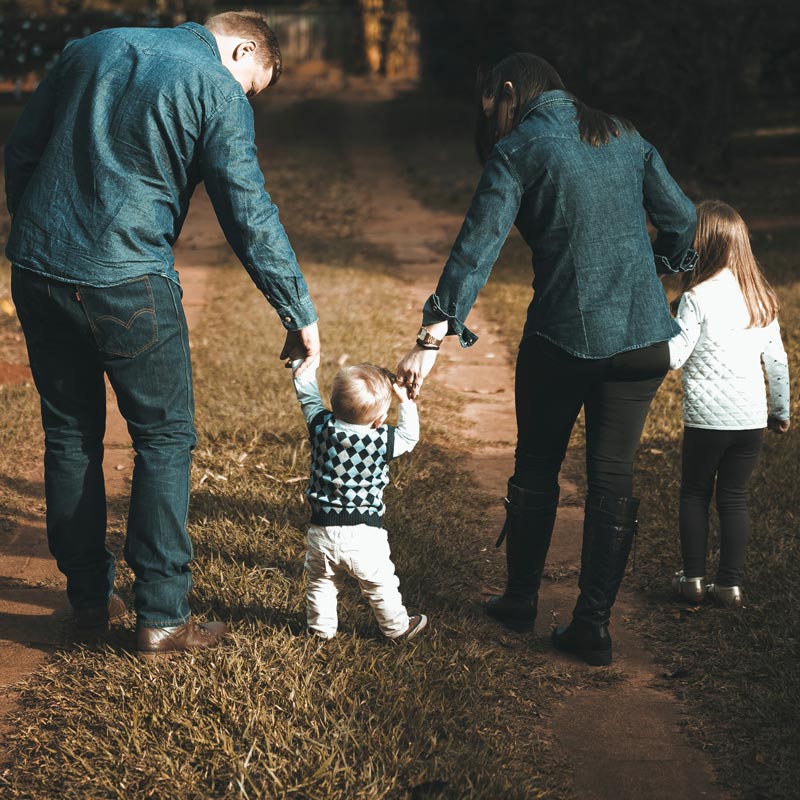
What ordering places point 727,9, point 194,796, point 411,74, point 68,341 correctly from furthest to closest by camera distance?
point 411,74, point 727,9, point 68,341, point 194,796

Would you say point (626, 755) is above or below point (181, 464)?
below

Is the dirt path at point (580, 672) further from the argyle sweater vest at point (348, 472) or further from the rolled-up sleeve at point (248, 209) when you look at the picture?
the rolled-up sleeve at point (248, 209)

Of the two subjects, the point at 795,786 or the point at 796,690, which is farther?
the point at 796,690

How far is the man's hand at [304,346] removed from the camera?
306 cm

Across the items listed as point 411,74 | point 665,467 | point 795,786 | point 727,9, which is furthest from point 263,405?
point 411,74

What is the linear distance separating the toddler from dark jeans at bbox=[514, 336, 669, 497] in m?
0.40

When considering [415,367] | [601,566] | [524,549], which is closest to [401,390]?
[415,367]

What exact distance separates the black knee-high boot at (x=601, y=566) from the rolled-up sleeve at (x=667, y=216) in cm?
79

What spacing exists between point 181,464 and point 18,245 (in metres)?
0.75

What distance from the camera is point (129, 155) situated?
2.83 meters

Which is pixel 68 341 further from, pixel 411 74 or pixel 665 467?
pixel 411 74

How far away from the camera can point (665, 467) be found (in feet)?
16.5

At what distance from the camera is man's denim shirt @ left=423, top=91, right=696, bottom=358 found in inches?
119

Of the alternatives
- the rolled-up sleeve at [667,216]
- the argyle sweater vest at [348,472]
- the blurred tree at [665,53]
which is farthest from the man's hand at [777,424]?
the blurred tree at [665,53]
